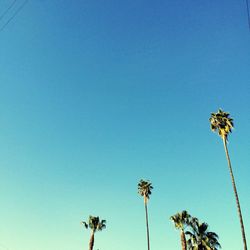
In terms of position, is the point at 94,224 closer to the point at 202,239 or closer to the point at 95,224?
the point at 95,224

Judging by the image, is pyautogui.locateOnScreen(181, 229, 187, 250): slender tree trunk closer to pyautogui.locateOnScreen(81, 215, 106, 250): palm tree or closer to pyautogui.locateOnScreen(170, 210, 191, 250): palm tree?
pyautogui.locateOnScreen(170, 210, 191, 250): palm tree

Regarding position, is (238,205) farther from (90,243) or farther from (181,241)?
(90,243)

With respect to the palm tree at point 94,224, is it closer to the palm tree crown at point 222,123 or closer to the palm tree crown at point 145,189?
the palm tree crown at point 145,189

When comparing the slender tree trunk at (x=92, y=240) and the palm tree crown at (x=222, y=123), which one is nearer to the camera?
the palm tree crown at (x=222, y=123)

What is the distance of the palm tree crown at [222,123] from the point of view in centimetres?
4572

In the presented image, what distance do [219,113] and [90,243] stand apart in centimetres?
3539

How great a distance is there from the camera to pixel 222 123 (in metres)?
46.6

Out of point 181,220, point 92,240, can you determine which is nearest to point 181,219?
point 181,220

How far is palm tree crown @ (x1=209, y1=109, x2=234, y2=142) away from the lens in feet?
150

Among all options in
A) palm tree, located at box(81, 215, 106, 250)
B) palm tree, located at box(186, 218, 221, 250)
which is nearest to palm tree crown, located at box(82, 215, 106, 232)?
palm tree, located at box(81, 215, 106, 250)

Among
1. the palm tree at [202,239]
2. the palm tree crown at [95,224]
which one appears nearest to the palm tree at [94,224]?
the palm tree crown at [95,224]

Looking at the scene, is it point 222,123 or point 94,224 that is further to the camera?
point 94,224

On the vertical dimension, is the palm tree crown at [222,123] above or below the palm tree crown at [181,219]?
above

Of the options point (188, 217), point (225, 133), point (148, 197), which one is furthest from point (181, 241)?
point (225, 133)
